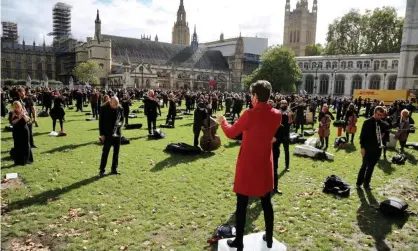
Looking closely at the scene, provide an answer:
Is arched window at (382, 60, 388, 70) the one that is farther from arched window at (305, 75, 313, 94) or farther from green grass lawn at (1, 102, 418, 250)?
green grass lawn at (1, 102, 418, 250)

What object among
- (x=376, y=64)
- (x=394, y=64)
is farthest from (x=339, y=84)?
(x=394, y=64)

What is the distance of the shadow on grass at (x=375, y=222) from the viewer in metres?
5.18

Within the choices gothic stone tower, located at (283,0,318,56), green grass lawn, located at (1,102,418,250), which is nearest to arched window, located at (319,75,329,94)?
Result: gothic stone tower, located at (283,0,318,56)

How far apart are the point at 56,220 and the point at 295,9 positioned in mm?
119720

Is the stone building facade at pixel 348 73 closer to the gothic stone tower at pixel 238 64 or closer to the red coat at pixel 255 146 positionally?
the gothic stone tower at pixel 238 64

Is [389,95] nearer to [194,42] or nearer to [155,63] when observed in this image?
[155,63]

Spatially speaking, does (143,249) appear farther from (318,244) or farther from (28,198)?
(28,198)

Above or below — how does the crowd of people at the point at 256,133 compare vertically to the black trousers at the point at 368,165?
above

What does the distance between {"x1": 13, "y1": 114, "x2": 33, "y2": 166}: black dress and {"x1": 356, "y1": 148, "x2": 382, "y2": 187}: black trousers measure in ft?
29.6

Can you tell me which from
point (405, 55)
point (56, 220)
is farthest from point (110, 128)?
point (405, 55)

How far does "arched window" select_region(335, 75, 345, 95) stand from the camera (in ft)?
237

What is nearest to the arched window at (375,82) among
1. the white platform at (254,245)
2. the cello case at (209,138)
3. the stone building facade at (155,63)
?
the stone building facade at (155,63)

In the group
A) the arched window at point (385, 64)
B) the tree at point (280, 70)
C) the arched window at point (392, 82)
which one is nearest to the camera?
the tree at point (280, 70)

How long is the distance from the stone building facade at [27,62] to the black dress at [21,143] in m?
92.5
